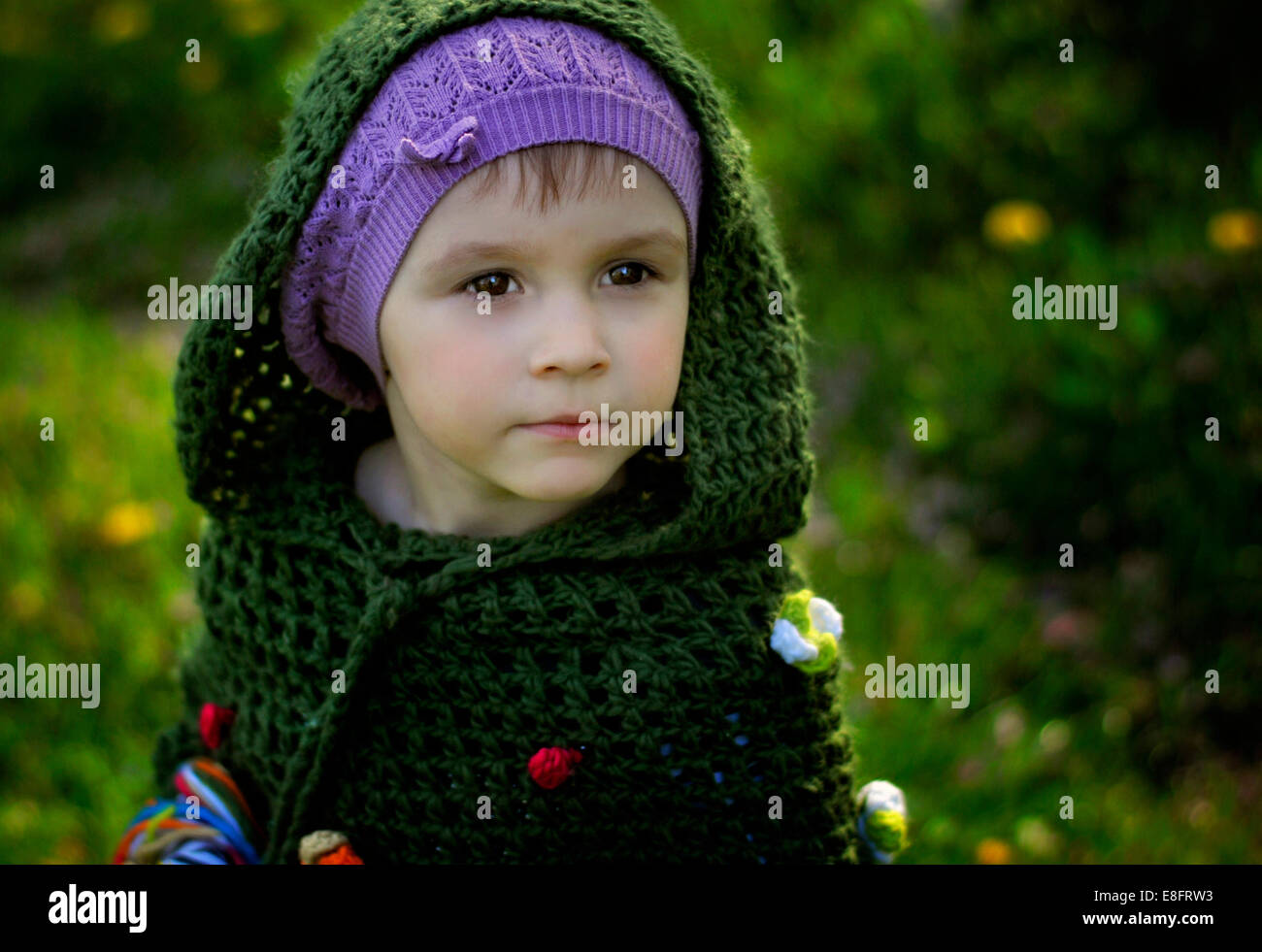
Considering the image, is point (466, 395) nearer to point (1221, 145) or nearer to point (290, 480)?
point (290, 480)

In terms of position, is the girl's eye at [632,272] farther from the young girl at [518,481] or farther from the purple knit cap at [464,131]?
the purple knit cap at [464,131]

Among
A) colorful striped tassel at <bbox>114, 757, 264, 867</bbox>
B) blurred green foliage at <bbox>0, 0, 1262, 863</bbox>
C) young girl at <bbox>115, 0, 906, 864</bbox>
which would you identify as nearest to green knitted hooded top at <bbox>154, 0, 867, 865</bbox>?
young girl at <bbox>115, 0, 906, 864</bbox>

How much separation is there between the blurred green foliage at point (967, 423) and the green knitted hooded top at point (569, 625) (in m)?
0.41

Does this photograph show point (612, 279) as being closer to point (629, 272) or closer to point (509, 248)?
point (629, 272)

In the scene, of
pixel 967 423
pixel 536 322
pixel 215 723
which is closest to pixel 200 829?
pixel 215 723

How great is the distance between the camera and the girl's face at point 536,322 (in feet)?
5.98

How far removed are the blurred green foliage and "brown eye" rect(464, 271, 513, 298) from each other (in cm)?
67

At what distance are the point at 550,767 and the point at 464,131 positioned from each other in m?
0.99

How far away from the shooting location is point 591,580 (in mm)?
2037

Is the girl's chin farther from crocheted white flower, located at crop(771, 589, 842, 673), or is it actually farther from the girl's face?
crocheted white flower, located at crop(771, 589, 842, 673)

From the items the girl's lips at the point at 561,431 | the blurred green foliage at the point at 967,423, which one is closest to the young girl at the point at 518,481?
the girl's lips at the point at 561,431

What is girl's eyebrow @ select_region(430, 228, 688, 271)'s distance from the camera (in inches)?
71.6

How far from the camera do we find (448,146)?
5.88 feet
